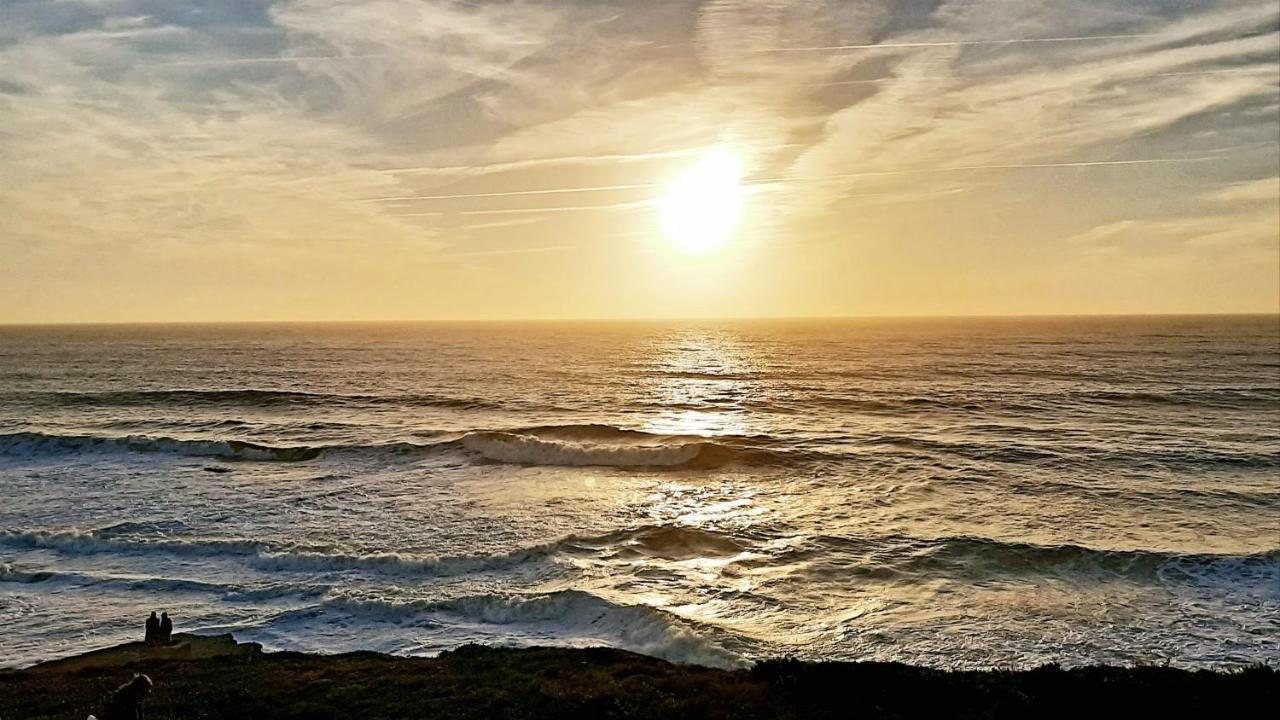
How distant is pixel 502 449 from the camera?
43.6 metres

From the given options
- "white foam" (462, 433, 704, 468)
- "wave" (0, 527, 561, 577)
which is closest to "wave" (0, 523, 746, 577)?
"wave" (0, 527, 561, 577)

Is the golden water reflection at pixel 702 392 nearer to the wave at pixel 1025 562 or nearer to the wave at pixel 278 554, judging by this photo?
the wave at pixel 1025 562

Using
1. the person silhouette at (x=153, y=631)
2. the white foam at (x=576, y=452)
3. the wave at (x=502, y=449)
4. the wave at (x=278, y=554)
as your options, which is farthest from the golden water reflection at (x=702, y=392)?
the person silhouette at (x=153, y=631)

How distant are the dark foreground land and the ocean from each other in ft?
9.73

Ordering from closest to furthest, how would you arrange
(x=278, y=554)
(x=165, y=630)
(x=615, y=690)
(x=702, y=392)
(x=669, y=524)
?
(x=615, y=690)
(x=165, y=630)
(x=278, y=554)
(x=669, y=524)
(x=702, y=392)

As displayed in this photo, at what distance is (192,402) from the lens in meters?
64.3

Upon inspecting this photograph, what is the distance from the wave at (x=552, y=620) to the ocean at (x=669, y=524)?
85 millimetres

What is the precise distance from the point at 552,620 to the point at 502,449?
24895 millimetres

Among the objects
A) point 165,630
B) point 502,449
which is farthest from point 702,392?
point 165,630

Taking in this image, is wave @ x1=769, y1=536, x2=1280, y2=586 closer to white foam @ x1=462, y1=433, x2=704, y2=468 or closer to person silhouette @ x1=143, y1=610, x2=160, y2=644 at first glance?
person silhouette @ x1=143, y1=610, x2=160, y2=644

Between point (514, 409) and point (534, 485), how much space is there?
80.9 ft

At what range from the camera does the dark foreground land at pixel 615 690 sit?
12.0 meters

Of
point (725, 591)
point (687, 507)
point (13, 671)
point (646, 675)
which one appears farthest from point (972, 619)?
point (13, 671)

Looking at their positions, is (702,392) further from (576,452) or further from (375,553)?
(375,553)
